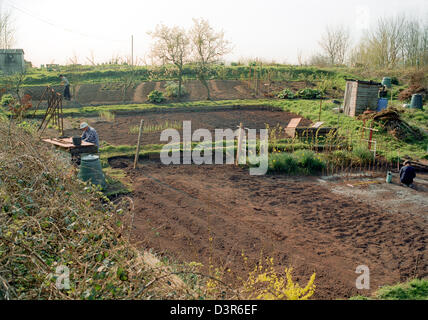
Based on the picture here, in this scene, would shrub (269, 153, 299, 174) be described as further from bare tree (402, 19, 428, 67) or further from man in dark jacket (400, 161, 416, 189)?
bare tree (402, 19, 428, 67)

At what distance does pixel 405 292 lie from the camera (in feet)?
15.9

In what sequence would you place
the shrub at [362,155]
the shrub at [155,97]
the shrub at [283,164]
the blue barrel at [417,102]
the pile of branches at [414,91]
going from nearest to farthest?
the shrub at [283,164], the shrub at [362,155], the blue barrel at [417,102], the pile of branches at [414,91], the shrub at [155,97]

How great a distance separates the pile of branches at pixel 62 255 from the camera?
10.3ft

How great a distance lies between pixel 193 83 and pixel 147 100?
4.67 metres

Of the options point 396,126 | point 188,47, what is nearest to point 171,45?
point 188,47

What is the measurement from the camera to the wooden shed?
15.5 meters

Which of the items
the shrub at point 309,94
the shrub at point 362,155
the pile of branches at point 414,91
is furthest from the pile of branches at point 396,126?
the shrub at point 309,94

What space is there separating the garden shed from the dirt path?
830 inches

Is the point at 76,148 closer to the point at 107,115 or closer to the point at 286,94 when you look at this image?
the point at 107,115

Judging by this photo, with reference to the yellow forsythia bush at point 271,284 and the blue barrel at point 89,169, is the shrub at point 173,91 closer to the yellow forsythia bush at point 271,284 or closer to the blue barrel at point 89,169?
the blue barrel at point 89,169

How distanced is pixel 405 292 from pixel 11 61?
27.8 m

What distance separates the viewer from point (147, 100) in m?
20.3

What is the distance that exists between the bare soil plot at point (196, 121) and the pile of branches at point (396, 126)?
2.94 m

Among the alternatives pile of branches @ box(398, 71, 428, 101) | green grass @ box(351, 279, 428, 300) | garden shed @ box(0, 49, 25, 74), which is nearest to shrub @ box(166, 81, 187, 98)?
pile of branches @ box(398, 71, 428, 101)
